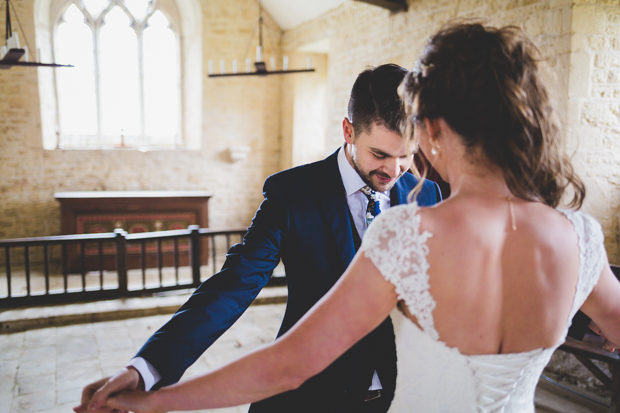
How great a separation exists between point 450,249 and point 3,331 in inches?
187

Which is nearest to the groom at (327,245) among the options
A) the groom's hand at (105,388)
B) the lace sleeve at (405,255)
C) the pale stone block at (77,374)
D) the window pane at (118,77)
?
the groom's hand at (105,388)

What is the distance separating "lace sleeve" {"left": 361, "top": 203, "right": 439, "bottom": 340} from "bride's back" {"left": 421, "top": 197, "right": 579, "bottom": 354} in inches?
0.6

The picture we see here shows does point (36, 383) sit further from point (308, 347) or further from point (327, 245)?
point (308, 347)

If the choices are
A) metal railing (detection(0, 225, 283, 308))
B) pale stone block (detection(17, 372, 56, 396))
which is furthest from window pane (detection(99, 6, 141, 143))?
pale stone block (detection(17, 372, 56, 396))

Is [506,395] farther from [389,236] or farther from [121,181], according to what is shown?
[121,181]

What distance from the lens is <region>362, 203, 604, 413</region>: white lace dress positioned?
0.85 m

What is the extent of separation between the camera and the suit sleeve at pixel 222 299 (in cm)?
114

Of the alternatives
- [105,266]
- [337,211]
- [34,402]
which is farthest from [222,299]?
[105,266]

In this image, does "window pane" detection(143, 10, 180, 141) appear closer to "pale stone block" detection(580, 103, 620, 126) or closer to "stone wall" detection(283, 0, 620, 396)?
"stone wall" detection(283, 0, 620, 396)

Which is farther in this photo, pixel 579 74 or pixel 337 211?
pixel 579 74

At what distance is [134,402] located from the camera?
0.95 m

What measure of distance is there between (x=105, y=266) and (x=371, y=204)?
5.82 metres

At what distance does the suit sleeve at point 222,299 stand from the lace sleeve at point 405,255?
1.93 ft

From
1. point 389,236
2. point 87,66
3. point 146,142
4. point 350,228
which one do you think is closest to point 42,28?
point 87,66
